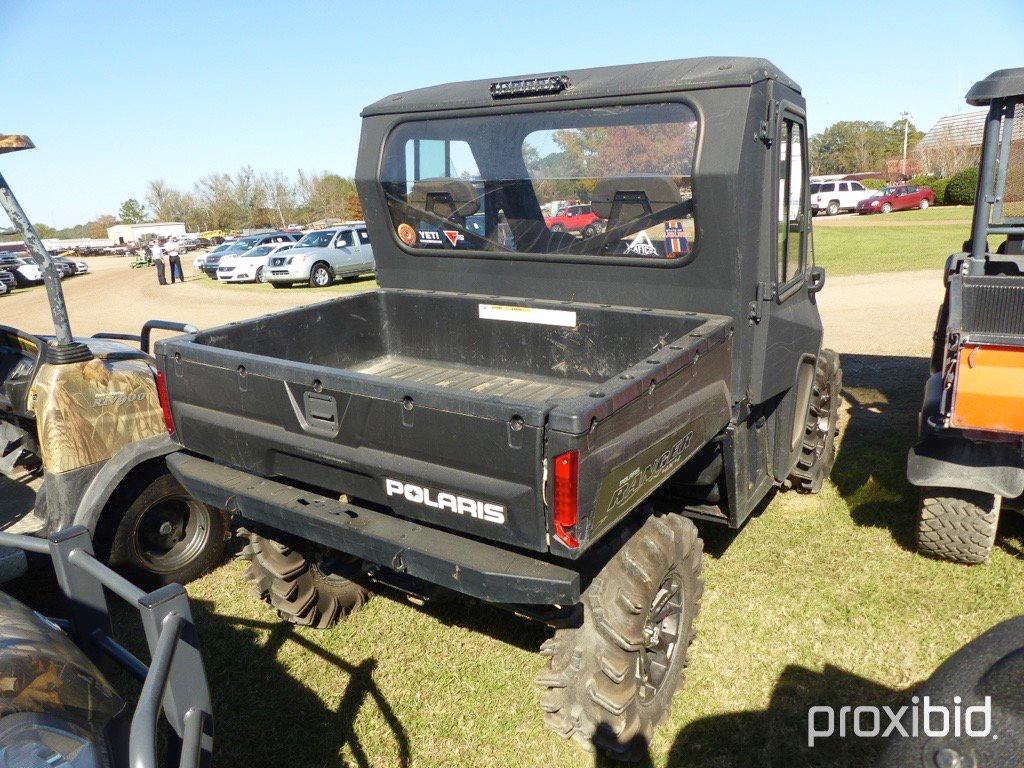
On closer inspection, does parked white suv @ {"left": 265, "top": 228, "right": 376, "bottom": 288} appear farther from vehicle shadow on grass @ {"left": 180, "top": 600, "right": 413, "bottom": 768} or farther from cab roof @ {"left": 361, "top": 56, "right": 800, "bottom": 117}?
vehicle shadow on grass @ {"left": 180, "top": 600, "right": 413, "bottom": 768}

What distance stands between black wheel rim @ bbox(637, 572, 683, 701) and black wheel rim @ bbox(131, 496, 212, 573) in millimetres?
2732

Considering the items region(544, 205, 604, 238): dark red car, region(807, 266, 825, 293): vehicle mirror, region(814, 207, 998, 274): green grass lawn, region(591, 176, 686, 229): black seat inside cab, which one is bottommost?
region(814, 207, 998, 274): green grass lawn

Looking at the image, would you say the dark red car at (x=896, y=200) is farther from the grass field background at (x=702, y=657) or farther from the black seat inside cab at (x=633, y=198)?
the black seat inside cab at (x=633, y=198)

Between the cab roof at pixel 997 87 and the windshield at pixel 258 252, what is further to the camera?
the windshield at pixel 258 252

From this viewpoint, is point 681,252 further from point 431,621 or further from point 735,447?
point 431,621

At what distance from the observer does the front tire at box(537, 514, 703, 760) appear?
2.66m

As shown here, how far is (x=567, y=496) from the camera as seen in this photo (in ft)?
7.43

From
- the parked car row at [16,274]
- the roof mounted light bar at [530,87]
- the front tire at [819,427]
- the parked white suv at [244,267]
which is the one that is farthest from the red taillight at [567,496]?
the parked car row at [16,274]

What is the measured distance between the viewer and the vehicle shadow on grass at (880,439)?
480 cm

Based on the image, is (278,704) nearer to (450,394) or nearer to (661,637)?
(661,637)

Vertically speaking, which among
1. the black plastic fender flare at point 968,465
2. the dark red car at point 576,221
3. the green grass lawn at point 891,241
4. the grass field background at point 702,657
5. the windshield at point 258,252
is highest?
the dark red car at point 576,221

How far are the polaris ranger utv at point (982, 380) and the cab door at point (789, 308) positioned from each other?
0.66 m

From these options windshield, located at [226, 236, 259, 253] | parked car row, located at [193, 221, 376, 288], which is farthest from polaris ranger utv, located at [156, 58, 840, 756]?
windshield, located at [226, 236, 259, 253]

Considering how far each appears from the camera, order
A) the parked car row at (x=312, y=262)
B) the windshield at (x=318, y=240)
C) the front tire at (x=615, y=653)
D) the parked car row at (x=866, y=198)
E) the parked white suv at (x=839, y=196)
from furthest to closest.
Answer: the parked white suv at (x=839, y=196)
the parked car row at (x=866, y=198)
the windshield at (x=318, y=240)
the parked car row at (x=312, y=262)
the front tire at (x=615, y=653)
